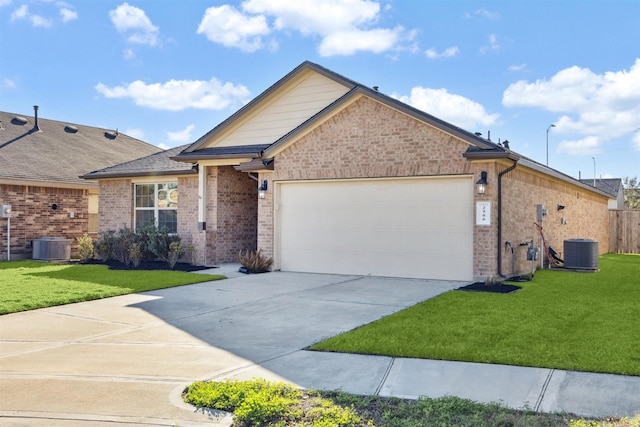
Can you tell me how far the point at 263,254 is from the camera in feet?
51.4

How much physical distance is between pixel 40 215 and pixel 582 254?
1864cm

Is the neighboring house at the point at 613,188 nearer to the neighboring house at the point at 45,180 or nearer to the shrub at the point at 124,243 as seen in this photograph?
the neighboring house at the point at 45,180

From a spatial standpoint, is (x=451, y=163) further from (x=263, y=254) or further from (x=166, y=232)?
(x=166, y=232)

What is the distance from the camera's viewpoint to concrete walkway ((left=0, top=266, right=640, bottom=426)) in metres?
4.81

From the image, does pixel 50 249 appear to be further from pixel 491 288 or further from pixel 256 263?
pixel 491 288

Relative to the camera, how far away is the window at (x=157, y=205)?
1836 cm

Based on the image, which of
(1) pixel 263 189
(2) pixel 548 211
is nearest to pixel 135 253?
(1) pixel 263 189

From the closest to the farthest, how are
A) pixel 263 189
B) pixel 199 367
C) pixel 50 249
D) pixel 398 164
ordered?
pixel 199 367, pixel 398 164, pixel 263 189, pixel 50 249

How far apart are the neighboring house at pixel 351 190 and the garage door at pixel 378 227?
27 millimetres

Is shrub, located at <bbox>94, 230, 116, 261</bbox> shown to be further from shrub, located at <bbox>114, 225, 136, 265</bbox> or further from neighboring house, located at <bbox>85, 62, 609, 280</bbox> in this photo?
neighboring house, located at <bbox>85, 62, 609, 280</bbox>

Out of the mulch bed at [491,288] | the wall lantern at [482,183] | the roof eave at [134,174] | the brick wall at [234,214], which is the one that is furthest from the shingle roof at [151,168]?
the mulch bed at [491,288]

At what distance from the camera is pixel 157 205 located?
18.8 m

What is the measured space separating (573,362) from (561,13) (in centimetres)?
1104

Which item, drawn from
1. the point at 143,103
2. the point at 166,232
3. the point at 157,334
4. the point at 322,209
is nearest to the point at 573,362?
the point at 157,334
